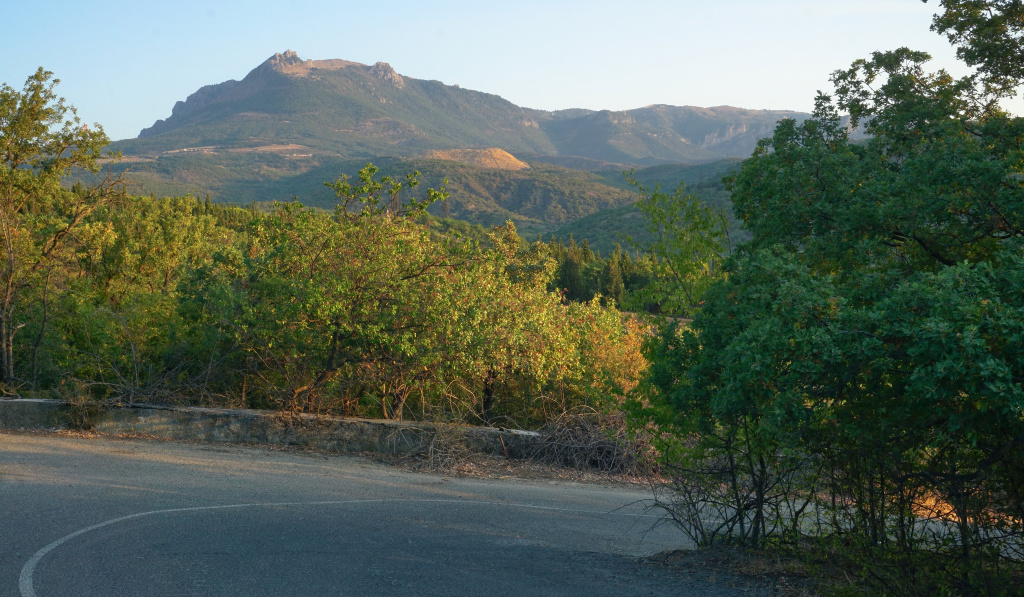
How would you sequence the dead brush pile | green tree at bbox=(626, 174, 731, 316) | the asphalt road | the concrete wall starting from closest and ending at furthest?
the asphalt road, green tree at bbox=(626, 174, 731, 316), the concrete wall, the dead brush pile

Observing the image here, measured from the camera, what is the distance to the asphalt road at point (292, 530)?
19.3ft

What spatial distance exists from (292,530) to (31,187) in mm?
11763

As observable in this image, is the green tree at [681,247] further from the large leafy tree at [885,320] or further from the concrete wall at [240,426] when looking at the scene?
the concrete wall at [240,426]

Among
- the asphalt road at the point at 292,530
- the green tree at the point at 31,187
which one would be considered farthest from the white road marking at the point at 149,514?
the green tree at the point at 31,187

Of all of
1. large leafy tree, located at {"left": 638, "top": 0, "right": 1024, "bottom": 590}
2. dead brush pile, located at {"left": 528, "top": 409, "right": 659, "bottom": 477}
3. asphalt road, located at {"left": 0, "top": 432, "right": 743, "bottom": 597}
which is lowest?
dead brush pile, located at {"left": 528, "top": 409, "right": 659, "bottom": 477}

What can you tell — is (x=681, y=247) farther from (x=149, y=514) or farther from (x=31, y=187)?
(x=31, y=187)

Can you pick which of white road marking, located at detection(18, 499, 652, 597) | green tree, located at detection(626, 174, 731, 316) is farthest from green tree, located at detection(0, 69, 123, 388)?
green tree, located at detection(626, 174, 731, 316)

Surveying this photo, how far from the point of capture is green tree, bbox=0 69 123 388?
14914 millimetres

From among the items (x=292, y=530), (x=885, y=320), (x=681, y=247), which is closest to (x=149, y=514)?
(x=292, y=530)

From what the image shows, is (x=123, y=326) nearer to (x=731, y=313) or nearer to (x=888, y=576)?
(x=731, y=313)

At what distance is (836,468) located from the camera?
614 centimetres

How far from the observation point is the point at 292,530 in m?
7.56

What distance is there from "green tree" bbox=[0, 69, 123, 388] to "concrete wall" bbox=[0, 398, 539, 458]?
212 centimetres

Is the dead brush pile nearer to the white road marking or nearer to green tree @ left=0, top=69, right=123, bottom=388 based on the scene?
the white road marking
